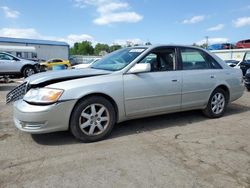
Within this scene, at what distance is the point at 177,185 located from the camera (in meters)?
2.96

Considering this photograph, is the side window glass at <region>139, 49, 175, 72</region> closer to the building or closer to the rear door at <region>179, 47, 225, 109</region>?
the rear door at <region>179, 47, 225, 109</region>

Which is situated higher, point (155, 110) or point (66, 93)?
point (66, 93)

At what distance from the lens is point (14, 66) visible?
14.7 metres

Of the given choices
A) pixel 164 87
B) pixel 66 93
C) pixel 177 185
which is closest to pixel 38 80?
pixel 66 93

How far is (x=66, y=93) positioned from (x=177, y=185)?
199 cm

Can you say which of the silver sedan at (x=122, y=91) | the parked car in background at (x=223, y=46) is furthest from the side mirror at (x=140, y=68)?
the parked car in background at (x=223, y=46)

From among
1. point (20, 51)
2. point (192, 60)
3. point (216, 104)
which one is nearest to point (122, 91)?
point (192, 60)

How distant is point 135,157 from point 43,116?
4.58ft

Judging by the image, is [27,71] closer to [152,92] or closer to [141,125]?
[141,125]

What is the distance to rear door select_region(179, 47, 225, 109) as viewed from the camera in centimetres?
532

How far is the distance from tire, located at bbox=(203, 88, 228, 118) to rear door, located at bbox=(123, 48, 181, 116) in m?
0.89

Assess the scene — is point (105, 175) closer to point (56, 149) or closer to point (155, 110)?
point (56, 149)

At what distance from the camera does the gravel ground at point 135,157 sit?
3.06m

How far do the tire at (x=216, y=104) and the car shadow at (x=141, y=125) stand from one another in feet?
0.58
